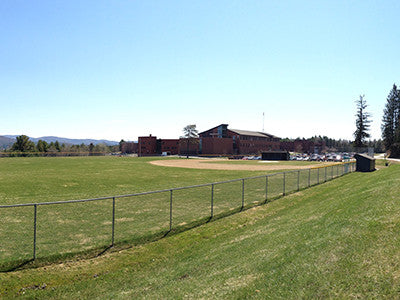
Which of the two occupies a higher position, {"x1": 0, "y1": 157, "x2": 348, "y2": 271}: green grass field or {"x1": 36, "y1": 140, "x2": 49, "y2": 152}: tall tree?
{"x1": 36, "y1": 140, "x2": 49, "y2": 152}: tall tree

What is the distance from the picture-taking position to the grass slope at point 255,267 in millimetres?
5133

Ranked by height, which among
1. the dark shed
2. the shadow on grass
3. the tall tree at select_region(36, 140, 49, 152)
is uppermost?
the tall tree at select_region(36, 140, 49, 152)

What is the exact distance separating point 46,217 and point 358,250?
1281 cm

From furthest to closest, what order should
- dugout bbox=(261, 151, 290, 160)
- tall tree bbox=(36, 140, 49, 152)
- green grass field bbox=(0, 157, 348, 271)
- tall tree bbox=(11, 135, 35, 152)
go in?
tall tree bbox=(36, 140, 49, 152)
tall tree bbox=(11, 135, 35, 152)
dugout bbox=(261, 151, 290, 160)
green grass field bbox=(0, 157, 348, 271)

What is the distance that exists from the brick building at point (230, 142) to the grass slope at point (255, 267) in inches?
4109

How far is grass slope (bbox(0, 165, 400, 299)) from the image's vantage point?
5.13 m

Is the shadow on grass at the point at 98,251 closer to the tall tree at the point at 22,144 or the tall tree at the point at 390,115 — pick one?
the tall tree at the point at 390,115

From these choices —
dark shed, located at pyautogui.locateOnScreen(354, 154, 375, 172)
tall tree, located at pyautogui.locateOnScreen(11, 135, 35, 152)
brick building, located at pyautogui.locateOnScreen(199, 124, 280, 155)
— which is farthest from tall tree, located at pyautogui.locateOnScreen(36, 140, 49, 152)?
dark shed, located at pyautogui.locateOnScreen(354, 154, 375, 172)

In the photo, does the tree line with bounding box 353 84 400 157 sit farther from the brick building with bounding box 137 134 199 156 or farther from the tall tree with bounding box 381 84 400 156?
the brick building with bounding box 137 134 199 156

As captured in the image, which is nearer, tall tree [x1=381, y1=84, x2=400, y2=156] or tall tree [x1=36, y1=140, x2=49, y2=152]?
tall tree [x1=381, y1=84, x2=400, y2=156]

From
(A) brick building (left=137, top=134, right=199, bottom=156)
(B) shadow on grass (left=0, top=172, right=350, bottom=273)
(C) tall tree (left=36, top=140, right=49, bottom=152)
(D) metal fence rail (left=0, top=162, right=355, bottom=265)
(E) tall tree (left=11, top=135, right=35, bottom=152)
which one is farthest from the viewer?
(A) brick building (left=137, top=134, right=199, bottom=156)

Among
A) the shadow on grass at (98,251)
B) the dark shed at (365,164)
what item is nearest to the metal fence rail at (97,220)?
the shadow on grass at (98,251)

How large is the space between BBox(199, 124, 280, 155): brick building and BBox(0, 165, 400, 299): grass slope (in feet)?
342

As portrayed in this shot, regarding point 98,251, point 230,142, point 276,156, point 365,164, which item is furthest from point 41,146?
point 98,251
